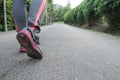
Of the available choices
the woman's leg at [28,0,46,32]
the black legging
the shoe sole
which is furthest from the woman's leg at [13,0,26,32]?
the shoe sole

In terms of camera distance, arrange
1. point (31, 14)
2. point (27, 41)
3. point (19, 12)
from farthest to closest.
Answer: point (19, 12), point (31, 14), point (27, 41)

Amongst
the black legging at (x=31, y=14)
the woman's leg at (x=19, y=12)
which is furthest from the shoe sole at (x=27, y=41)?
the woman's leg at (x=19, y=12)

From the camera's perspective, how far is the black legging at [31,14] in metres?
1.90

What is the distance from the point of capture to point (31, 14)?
196 centimetres

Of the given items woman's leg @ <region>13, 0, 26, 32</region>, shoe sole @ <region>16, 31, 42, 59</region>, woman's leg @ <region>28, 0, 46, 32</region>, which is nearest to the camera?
shoe sole @ <region>16, 31, 42, 59</region>

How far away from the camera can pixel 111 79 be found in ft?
4.79

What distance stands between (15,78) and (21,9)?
3.14ft

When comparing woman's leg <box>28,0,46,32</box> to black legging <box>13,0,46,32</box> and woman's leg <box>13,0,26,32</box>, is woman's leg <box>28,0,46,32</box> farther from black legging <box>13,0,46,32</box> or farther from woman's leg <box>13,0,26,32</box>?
woman's leg <box>13,0,26,32</box>

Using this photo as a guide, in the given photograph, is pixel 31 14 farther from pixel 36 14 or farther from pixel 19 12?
pixel 19 12

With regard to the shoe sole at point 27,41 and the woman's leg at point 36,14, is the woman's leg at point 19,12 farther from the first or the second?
the shoe sole at point 27,41

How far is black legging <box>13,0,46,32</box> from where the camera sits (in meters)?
1.90

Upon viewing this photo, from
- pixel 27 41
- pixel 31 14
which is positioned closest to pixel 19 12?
pixel 31 14

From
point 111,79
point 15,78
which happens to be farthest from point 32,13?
point 111,79

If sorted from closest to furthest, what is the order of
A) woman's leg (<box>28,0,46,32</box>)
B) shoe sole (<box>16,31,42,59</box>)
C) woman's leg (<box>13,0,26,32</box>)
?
shoe sole (<box>16,31,42,59</box>) → woman's leg (<box>28,0,46,32</box>) → woman's leg (<box>13,0,26,32</box>)
